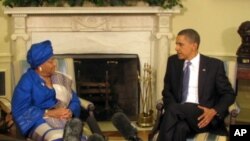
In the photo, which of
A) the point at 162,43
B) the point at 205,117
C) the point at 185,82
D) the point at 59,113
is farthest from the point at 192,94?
the point at 162,43

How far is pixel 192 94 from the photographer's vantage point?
3418 millimetres

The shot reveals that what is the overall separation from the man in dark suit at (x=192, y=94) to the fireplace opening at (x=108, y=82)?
1273 millimetres

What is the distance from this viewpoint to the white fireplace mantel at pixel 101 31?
4.62 m

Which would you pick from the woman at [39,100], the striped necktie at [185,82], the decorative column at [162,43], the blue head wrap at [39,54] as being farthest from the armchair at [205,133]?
the decorative column at [162,43]

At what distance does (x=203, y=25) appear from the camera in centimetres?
486

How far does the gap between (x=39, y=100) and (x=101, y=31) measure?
177 centimetres

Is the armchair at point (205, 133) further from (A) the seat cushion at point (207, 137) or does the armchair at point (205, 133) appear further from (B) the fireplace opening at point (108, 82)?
(B) the fireplace opening at point (108, 82)

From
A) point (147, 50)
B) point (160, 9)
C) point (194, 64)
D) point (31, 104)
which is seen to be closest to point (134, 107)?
point (147, 50)

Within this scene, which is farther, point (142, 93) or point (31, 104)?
point (142, 93)

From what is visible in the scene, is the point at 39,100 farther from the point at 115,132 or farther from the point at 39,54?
the point at 115,132

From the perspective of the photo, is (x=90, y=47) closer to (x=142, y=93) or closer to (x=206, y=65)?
(x=142, y=93)

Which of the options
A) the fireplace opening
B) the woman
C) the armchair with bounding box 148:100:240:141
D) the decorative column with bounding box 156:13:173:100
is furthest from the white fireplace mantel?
the woman

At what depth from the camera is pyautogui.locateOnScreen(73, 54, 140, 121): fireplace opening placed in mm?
4746

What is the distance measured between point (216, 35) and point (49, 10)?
1.76 meters
